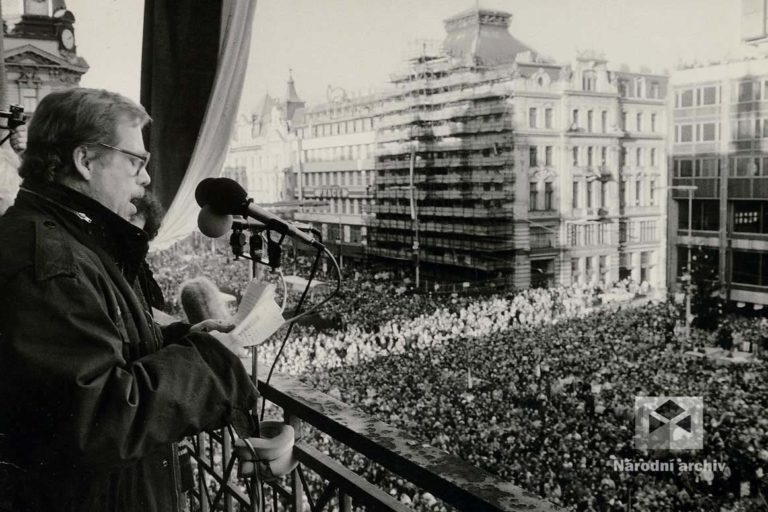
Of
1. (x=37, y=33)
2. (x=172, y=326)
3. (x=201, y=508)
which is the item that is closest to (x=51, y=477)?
(x=172, y=326)

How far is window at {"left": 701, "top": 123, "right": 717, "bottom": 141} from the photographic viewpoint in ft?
7.30

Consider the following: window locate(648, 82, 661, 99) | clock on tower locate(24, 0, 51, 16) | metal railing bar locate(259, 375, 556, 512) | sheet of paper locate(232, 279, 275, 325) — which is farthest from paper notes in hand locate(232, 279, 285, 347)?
clock on tower locate(24, 0, 51, 16)

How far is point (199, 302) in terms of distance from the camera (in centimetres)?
203

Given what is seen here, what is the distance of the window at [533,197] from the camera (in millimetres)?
2641

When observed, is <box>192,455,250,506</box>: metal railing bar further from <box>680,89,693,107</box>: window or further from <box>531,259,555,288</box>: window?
<box>680,89,693,107</box>: window

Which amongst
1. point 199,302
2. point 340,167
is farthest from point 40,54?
point 199,302

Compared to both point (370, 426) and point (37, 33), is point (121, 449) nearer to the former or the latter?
point (370, 426)

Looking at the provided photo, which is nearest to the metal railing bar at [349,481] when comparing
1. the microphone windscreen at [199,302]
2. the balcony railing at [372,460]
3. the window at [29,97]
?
the balcony railing at [372,460]

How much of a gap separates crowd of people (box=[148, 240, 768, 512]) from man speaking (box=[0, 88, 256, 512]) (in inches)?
74.3

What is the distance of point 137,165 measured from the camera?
98 centimetres

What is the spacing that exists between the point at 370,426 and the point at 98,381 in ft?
1.78

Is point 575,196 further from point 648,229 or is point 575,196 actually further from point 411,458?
point 411,458

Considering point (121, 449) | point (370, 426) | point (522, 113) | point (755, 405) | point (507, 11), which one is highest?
point (507, 11)

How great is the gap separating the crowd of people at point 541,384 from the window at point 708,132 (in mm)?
635
